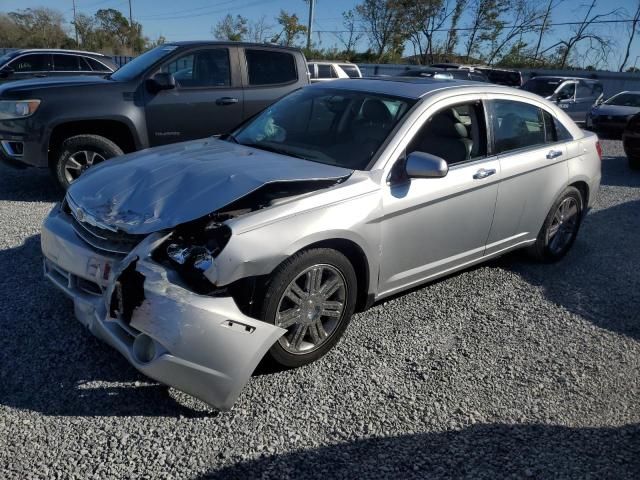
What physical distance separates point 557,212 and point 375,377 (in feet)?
9.05

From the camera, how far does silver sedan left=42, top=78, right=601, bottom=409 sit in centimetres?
257

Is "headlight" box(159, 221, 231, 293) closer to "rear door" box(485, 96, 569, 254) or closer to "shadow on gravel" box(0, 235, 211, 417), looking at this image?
"shadow on gravel" box(0, 235, 211, 417)

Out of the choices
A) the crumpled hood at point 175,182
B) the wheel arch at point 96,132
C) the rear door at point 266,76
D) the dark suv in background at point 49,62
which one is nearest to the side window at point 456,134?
the crumpled hood at point 175,182

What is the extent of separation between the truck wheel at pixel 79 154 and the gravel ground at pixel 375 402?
2.01 meters

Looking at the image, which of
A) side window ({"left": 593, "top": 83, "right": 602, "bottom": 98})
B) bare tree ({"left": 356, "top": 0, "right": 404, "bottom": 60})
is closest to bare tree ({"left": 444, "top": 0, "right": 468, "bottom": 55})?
bare tree ({"left": 356, "top": 0, "right": 404, "bottom": 60})

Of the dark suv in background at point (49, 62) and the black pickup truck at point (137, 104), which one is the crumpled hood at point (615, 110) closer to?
the black pickup truck at point (137, 104)

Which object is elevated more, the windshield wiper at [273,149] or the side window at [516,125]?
the side window at [516,125]

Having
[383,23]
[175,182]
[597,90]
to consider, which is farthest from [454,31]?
[175,182]

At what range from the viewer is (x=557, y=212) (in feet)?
16.1

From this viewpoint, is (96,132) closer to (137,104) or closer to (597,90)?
(137,104)

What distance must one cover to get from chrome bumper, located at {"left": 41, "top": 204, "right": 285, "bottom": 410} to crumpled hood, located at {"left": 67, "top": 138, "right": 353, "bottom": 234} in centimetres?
22

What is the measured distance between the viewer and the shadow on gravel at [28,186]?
6.45 metres

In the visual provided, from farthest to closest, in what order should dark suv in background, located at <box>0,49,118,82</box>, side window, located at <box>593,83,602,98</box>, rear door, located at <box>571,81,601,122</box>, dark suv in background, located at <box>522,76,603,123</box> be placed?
side window, located at <box>593,83,602,98</box>, rear door, located at <box>571,81,601,122</box>, dark suv in background, located at <box>522,76,603,123</box>, dark suv in background, located at <box>0,49,118,82</box>

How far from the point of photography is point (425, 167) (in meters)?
3.29
